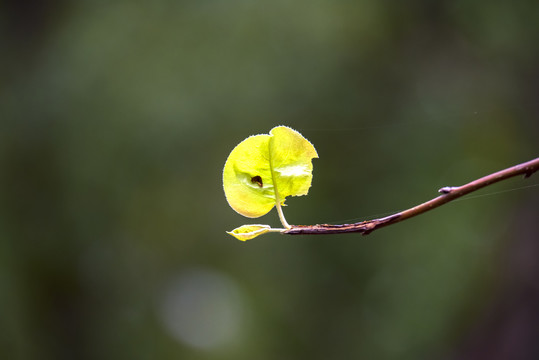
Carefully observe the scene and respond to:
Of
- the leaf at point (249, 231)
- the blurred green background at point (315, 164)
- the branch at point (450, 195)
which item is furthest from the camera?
the blurred green background at point (315, 164)

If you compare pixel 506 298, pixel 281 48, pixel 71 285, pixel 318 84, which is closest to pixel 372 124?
pixel 318 84

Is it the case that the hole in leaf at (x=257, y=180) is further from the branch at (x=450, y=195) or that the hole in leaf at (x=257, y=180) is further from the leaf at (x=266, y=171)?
the branch at (x=450, y=195)

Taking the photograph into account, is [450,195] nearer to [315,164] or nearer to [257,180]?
[257,180]

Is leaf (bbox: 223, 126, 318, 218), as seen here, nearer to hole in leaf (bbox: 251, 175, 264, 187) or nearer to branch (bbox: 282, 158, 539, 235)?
hole in leaf (bbox: 251, 175, 264, 187)

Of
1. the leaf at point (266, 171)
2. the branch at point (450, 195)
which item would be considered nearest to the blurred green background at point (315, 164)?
the leaf at point (266, 171)

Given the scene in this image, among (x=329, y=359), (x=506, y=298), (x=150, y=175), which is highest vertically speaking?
(x=150, y=175)

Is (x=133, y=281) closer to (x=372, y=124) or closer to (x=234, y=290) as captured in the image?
(x=234, y=290)

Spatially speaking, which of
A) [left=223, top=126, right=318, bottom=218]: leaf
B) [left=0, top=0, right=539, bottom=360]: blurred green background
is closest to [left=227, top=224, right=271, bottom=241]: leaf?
[left=223, top=126, right=318, bottom=218]: leaf
